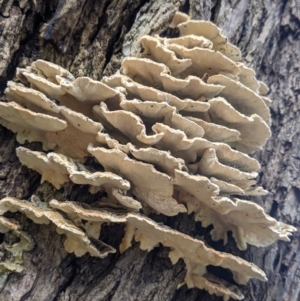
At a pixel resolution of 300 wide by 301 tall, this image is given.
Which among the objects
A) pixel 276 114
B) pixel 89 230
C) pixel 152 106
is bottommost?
pixel 89 230

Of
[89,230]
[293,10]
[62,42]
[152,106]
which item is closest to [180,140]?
[152,106]

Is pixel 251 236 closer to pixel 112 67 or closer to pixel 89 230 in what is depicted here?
pixel 89 230

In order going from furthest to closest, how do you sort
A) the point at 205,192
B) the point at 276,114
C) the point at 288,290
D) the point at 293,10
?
the point at 293,10 < the point at 276,114 < the point at 288,290 < the point at 205,192

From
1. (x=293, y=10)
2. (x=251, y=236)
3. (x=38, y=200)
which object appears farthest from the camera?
(x=293, y=10)

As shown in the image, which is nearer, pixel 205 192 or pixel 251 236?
pixel 205 192

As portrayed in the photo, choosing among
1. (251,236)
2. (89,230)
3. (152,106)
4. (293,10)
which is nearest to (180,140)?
(152,106)

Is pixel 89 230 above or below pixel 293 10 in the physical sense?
below
